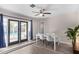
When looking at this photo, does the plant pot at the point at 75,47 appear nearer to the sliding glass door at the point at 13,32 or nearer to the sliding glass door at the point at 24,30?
the sliding glass door at the point at 24,30

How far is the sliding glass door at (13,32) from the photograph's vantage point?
5.55ft

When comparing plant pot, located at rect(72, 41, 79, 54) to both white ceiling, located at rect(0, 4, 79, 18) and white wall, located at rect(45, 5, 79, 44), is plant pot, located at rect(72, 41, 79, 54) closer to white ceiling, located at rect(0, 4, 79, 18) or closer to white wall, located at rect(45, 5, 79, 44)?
white wall, located at rect(45, 5, 79, 44)

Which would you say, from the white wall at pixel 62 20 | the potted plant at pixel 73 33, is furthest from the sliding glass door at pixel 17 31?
the potted plant at pixel 73 33

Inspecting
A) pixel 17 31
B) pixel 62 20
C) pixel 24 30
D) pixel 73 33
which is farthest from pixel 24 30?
pixel 73 33

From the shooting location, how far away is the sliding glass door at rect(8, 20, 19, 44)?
169 cm

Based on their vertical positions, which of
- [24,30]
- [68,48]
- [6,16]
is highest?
[6,16]

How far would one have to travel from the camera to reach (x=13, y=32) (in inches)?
68.6

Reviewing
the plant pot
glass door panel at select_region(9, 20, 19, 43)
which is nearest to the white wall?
the plant pot

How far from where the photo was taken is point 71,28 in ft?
5.65

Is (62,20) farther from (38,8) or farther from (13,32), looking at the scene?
(13,32)

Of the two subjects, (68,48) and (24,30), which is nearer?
(68,48)
